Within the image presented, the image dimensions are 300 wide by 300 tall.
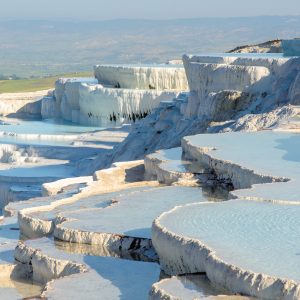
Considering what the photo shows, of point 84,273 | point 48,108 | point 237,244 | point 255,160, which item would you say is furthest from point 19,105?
Answer: point 237,244

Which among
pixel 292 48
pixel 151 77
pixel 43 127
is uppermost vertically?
pixel 292 48

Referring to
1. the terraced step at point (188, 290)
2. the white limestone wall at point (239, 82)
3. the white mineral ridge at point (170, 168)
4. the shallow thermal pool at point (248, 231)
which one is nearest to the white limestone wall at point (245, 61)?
the white limestone wall at point (239, 82)

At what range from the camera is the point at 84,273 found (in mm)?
8344

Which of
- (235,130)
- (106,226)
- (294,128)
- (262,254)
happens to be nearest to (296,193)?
(106,226)

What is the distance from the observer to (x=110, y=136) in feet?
91.1

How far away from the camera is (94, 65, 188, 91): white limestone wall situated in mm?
31766

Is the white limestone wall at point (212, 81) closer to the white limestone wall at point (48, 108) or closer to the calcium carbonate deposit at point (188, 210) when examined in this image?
the calcium carbonate deposit at point (188, 210)

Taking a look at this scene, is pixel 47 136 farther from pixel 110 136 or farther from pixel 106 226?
pixel 106 226

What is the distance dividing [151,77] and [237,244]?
24.7 meters

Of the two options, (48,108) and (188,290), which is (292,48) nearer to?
(188,290)

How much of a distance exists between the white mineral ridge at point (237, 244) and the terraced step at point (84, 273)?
0.86ft

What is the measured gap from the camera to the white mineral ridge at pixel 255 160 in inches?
376

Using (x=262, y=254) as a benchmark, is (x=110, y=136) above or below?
below

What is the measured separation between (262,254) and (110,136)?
2058 centimetres
